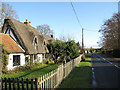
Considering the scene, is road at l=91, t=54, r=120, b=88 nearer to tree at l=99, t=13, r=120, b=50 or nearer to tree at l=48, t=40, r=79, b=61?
tree at l=48, t=40, r=79, b=61

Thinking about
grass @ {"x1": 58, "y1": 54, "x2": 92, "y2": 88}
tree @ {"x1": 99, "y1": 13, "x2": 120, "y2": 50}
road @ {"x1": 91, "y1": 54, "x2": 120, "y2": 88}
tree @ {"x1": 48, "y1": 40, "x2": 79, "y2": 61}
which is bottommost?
road @ {"x1": 91, "y1": 54, "x2": 120, "y2": 88}

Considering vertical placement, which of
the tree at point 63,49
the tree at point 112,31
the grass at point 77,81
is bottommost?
the grass at point 77,81

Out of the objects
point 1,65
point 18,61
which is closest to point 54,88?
point 1,65

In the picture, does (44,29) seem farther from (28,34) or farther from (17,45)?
(17,45)

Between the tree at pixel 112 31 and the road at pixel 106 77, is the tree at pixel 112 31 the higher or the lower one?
the higher one

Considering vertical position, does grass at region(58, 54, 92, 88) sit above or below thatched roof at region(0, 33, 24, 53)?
below

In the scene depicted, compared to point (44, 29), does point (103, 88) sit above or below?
below

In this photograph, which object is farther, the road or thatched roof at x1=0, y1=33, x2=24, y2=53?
thatched roof at x1=0, y1=33, x2=24, y2=53

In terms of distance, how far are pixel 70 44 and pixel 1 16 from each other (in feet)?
53.3

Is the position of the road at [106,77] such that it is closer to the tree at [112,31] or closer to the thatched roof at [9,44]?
the thatched roof at [9,44]

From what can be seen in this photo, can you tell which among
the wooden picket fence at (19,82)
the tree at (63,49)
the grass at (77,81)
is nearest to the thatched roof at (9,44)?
the grass at (77,81)

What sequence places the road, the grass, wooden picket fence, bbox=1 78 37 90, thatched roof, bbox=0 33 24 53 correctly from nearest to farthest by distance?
1. wooden picket fence, bbox=1 78 37 90
2. the grass
3. the road
4. thatched roof, bbox=0 33 24 53

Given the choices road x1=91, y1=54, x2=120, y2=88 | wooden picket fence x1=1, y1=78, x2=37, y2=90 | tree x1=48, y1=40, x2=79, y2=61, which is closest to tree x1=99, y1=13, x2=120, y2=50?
tree x1=48, y1=40, x2=79, y2=61

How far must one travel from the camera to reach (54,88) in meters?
7.09
